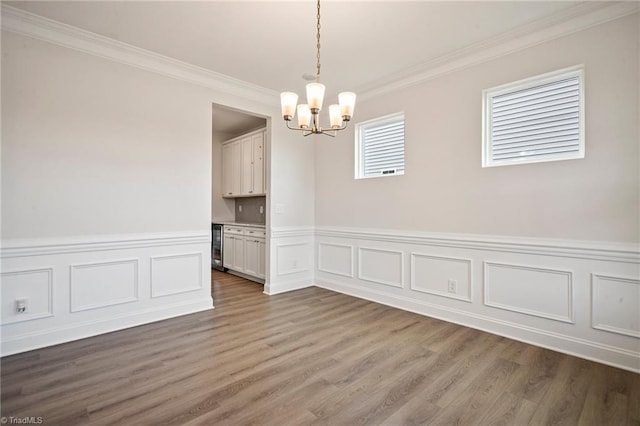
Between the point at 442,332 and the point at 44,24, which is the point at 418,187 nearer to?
the point at 442,332

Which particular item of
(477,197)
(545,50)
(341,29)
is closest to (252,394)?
(477,197)

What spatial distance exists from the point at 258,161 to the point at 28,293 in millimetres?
3676

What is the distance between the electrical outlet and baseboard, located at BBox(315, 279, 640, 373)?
3585 mm

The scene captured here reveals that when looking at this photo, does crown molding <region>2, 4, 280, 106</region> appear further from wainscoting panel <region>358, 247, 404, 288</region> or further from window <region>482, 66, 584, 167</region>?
window <region>482, 66, 584, 167</region>

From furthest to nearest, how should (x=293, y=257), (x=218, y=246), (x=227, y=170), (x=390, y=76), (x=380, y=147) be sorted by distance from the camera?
(x=227, y=170) → (x=218, y=246) → (x=293, y=257) → (x=380, y=147) → (x=390, y=76)

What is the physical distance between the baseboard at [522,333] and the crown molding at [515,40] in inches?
104

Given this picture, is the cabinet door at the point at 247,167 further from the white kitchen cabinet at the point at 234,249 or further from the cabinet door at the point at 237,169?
the white kitchen cabinet at the point at 234,249

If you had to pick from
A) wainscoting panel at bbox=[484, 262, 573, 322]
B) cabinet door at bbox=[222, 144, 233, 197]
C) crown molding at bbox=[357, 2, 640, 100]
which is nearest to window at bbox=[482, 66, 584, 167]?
crown molding at bbox=[357, 2, 640, 100]

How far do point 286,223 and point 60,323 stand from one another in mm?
2775

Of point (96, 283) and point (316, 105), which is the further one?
point (96, 283)

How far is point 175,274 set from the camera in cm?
365

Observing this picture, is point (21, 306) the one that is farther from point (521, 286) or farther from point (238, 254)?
point (521, 286)

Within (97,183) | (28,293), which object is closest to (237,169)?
(97,183)

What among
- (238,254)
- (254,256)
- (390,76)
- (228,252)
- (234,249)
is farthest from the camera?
(228,252)
